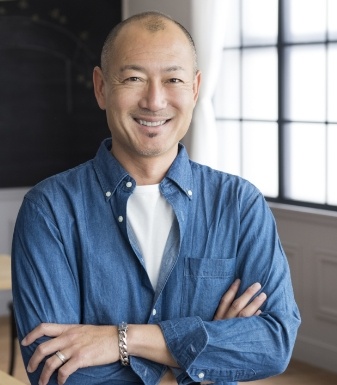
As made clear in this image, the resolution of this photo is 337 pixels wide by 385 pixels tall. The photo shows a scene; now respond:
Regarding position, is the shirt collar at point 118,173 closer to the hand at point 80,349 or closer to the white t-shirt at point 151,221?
the white t-shirt at point 151,221

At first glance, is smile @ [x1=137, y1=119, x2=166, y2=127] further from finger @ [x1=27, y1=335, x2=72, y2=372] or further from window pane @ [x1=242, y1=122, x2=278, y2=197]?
window pane @ [x1=242, y1=122, x2=278, y2=197]

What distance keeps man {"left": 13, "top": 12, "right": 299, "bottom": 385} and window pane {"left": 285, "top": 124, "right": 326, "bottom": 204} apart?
3.53m

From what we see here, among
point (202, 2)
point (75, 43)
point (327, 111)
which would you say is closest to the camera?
point (327, 111)

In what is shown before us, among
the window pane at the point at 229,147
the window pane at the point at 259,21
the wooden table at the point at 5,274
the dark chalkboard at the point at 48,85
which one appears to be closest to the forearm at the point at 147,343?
the wooden table at the point at 5,274

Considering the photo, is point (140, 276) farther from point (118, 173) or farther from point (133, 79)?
point (133, 79)

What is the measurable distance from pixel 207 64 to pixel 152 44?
392 cm

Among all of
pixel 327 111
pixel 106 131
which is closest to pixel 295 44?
pixel 327 111

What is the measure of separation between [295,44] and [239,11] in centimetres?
57

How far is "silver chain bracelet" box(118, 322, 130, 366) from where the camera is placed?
69.2 inches

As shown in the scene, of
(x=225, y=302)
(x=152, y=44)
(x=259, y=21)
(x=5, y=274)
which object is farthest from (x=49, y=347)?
(x=259, y=21)

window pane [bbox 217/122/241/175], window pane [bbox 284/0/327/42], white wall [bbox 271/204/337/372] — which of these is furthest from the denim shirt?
window pane [bbox 217/122/241/175]

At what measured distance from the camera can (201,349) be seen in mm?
1774

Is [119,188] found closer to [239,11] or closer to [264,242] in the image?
[264,242]

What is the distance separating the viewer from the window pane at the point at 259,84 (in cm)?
562
